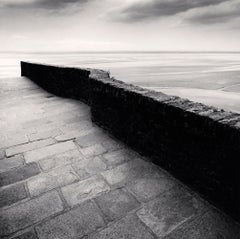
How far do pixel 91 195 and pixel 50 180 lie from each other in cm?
73

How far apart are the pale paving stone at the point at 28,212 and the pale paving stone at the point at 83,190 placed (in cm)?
14

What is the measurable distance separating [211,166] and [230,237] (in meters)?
0.73

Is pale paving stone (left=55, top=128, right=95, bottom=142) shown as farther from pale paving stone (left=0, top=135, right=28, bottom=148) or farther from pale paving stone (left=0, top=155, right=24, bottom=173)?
pale paving stone (left=0, top=155, right=24, bottom=173)

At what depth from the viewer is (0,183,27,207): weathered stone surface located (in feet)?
9.88

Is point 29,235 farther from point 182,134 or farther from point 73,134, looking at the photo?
point 73,134

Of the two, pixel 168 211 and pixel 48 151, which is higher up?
pixel 168 211

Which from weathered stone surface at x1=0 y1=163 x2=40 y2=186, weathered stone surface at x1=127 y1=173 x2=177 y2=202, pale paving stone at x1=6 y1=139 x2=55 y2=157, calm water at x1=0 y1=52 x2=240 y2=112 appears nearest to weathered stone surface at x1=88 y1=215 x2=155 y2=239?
weathered stone surface at x1=127 y1=173 x2=177 y2=202

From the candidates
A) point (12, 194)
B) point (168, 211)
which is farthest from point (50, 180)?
point (168, 211)

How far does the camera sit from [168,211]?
9.07 ft

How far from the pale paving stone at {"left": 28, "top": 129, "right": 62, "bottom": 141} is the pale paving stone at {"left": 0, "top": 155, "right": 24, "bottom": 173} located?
32.8 inches

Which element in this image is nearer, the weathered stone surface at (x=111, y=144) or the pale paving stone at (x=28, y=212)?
the pale paving stone at (x=28, y=212)

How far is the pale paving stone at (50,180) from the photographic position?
3257 mm

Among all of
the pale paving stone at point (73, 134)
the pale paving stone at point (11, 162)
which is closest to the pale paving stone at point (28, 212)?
the pale paving stone at point (11, 162)

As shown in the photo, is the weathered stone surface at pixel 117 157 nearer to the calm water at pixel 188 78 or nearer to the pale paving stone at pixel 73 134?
the pale paving stone at pixel 73 134
